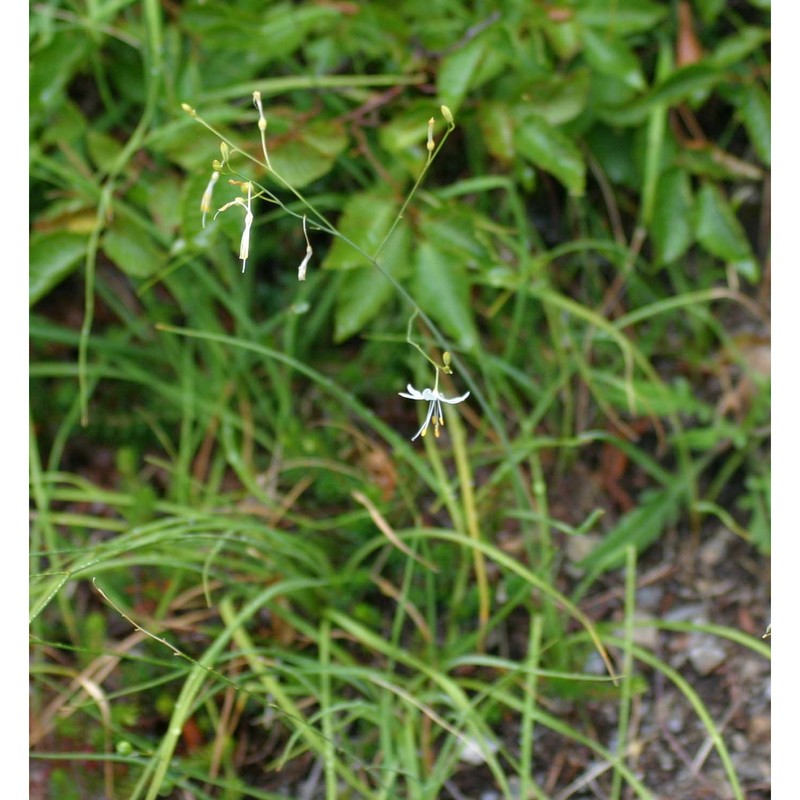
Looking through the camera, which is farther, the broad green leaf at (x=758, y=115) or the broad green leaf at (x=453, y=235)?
the broad green leaf at (x=758, y=115)

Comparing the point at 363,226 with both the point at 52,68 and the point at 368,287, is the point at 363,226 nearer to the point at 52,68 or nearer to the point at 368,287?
the point at 368,287

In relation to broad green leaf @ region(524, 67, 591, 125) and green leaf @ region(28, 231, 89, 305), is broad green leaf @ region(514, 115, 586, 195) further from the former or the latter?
green leaf @ region(28, 231, 89, 305)

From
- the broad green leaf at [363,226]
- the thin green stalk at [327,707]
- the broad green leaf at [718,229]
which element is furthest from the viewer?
the broad green leaf at [718,229]

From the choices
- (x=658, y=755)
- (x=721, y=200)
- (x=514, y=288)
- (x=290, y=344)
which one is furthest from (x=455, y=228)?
(x=658, y=755)

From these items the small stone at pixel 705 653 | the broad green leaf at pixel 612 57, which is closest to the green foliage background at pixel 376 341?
the broad green leaf at pixel 612 57

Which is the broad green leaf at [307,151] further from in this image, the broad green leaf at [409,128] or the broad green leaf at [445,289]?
the broad green leaf at [445,289]

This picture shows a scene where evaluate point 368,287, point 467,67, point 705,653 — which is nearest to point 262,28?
point 467,67

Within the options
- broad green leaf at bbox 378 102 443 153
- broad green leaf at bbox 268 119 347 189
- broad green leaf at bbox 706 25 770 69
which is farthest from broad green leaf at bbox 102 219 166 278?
broad green leaf at bbox 706 25 770 69
